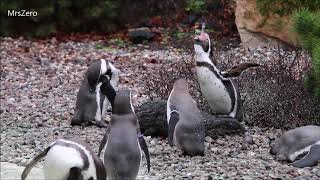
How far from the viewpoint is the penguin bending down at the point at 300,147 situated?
5.57 m

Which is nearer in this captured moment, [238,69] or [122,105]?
[122,105]

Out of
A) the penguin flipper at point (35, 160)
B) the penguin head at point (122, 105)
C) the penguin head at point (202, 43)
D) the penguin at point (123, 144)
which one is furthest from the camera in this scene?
the penguin head at point (202, 43)

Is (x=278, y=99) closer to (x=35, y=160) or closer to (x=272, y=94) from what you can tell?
(x=272, y=94)

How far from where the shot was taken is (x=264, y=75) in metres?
7.59

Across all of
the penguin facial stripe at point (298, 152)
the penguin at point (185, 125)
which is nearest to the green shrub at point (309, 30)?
the penguin facial stripe at point (298, 152)

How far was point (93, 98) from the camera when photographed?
7.31m

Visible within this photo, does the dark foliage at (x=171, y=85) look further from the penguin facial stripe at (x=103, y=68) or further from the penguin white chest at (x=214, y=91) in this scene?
the penguin facial stripe at (x=103, y=68)

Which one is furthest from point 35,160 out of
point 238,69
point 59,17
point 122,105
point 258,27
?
point 59,17

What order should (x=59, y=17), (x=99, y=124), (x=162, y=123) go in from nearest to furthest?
(x=162, y=123)
(x=99, y=124)
(x=59, y=17)

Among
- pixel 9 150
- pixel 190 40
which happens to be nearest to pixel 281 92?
pixel 9 150

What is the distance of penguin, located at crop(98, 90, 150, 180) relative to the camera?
15.8 feet

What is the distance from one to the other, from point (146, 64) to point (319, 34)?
4.49 metres

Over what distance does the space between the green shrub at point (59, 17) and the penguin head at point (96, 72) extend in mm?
A: 6125

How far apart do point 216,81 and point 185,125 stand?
2.83 feet
